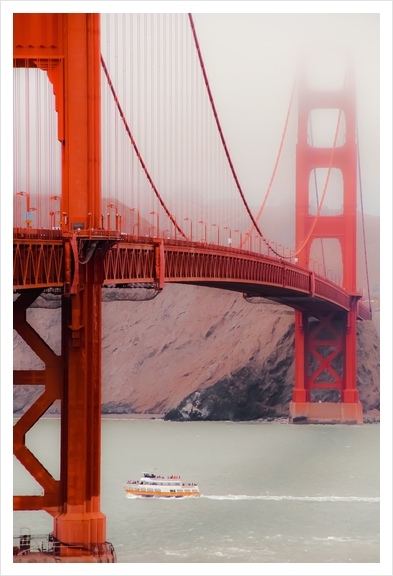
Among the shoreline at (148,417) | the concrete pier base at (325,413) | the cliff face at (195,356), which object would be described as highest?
the cliff face at (195,356)

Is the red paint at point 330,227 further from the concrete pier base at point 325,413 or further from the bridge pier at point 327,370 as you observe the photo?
the concrete pier base at point 325,413

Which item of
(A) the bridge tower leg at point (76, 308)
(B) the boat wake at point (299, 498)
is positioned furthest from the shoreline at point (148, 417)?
(A) the bridge tower leg at point (76, 308)

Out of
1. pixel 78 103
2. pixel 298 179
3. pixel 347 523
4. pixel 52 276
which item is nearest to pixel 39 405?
pixel 52 276

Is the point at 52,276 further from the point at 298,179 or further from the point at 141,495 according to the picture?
the point at 298,179

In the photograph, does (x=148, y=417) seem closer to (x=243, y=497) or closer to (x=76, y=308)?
(x=243, y=497)

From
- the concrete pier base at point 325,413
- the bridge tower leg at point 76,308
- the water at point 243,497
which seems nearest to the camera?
the bridge tower leg at point 76,308

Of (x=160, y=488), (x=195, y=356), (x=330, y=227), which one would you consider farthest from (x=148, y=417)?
(x=160, y=488)
